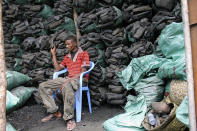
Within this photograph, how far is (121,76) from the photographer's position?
3.43 m

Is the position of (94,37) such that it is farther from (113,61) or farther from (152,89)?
(152,89)

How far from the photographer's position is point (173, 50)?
2717 millimetres

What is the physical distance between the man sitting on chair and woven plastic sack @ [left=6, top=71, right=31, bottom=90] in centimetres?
69

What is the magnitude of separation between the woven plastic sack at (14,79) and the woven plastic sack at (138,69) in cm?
184

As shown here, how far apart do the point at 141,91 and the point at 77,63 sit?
1.13 meters

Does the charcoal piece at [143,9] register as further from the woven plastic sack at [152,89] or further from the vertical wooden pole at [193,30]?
the vertical wooden pole at [193,30]

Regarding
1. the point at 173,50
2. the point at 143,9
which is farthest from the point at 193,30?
the point at 143,9

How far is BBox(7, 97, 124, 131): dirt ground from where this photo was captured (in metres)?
3.20

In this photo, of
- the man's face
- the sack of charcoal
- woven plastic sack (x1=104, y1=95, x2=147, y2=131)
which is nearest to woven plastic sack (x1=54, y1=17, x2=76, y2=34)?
the sack of charcoal

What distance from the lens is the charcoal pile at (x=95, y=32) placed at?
3410 millimetres

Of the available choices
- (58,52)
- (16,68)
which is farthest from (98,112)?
(16,68)

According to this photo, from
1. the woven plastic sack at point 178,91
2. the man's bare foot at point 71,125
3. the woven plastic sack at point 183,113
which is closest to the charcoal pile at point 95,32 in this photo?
the man's bare foot at point 71,125

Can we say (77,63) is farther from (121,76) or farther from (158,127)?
(158,127)

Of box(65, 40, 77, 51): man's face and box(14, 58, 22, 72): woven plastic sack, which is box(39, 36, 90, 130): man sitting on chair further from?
box(14, 58, 22, 72): woven plastic sack
